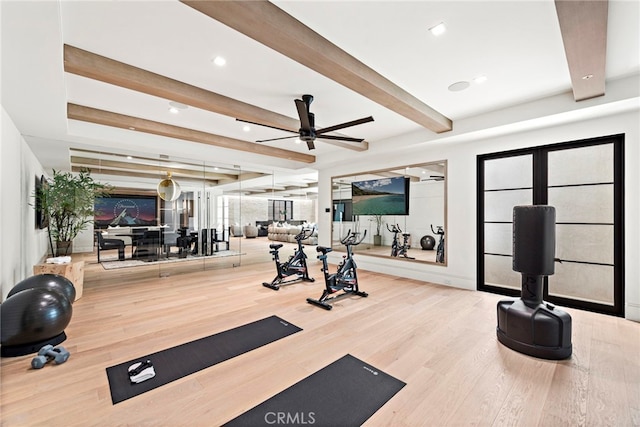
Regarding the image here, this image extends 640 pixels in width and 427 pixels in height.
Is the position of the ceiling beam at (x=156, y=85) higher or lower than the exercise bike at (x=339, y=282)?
higher

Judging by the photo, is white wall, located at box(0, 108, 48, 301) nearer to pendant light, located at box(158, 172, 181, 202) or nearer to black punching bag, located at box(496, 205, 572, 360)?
pendant light, located at box(158, 172, 181, 202)

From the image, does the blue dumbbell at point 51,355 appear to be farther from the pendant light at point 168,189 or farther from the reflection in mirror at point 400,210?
the reflection in mirror at point 400,210

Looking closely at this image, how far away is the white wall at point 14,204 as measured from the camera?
3.23 m

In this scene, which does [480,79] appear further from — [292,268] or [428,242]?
[292,268]

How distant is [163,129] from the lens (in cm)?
479

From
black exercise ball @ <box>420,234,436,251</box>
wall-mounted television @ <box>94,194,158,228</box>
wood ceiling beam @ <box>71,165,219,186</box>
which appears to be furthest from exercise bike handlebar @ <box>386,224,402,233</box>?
wall-mounted television @ <box>94,194,158,228</box>

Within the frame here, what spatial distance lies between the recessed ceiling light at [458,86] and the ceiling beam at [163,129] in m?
3.96

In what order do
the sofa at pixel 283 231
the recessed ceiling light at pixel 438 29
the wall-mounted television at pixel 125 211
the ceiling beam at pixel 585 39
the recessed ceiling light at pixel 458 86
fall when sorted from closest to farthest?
the ceiling beam at pixel 585 39
the recessed ceiling light at pixel 438 29
the recessed ceiling light at pixel 458 86
the wall-mounted television at pixel 125 211
the sofa at pixel 283 231

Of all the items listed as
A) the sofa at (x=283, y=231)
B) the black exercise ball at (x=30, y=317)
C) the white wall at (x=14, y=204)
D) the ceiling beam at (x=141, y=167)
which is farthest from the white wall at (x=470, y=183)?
the white wall at (x=14, y=204)

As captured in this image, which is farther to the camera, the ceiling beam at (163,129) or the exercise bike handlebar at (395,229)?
the exercise bike handlebar at (395,229)

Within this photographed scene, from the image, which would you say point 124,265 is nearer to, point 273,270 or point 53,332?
point 273,270

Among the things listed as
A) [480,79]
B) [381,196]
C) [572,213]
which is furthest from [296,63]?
[572,213]

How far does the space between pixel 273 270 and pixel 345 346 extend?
4042mm

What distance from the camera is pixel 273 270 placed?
6.59 metres
